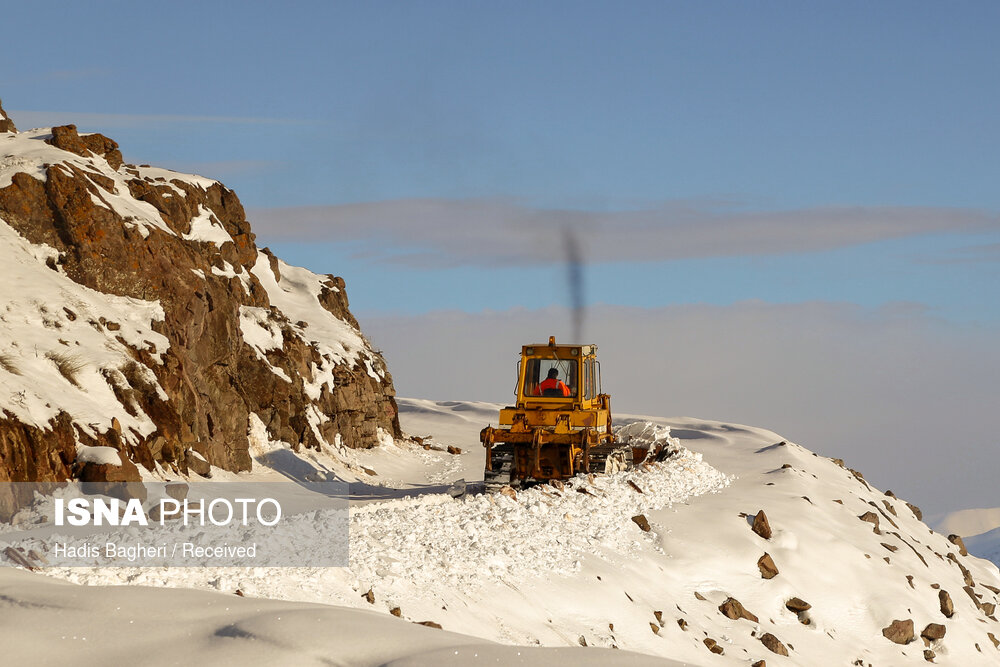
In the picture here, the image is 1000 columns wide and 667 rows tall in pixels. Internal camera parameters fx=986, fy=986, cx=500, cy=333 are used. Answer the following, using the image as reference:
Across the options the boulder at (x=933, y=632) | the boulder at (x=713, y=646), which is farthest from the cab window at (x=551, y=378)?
the boulder at (x=713, y=646)

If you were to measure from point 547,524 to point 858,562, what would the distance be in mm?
5791

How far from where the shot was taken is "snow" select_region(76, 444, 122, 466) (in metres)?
14.5

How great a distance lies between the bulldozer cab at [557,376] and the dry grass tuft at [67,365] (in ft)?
27.8

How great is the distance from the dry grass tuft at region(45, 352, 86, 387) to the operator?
8.84m

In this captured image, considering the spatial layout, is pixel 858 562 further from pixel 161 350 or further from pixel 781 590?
pixel 161 350

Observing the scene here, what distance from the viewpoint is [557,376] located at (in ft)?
67.7

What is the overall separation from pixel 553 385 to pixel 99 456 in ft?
30.2

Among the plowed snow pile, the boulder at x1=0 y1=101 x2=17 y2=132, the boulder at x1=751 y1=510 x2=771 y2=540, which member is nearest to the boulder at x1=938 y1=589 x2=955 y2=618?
the boulder at x1=751 y1=510 x2=771 y2=540

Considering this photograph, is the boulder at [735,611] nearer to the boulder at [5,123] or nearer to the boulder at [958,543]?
the boulder at [958,543]

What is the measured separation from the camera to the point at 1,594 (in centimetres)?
755

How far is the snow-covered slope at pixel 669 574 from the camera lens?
10094mm

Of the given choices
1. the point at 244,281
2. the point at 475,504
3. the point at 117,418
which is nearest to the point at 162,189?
the point at 244,281

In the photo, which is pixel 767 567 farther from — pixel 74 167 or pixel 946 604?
pixel 74 167

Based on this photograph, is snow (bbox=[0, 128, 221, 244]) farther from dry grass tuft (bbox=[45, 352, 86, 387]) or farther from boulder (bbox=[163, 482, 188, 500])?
boulder (bbox=[163, 482, 188, 500])
